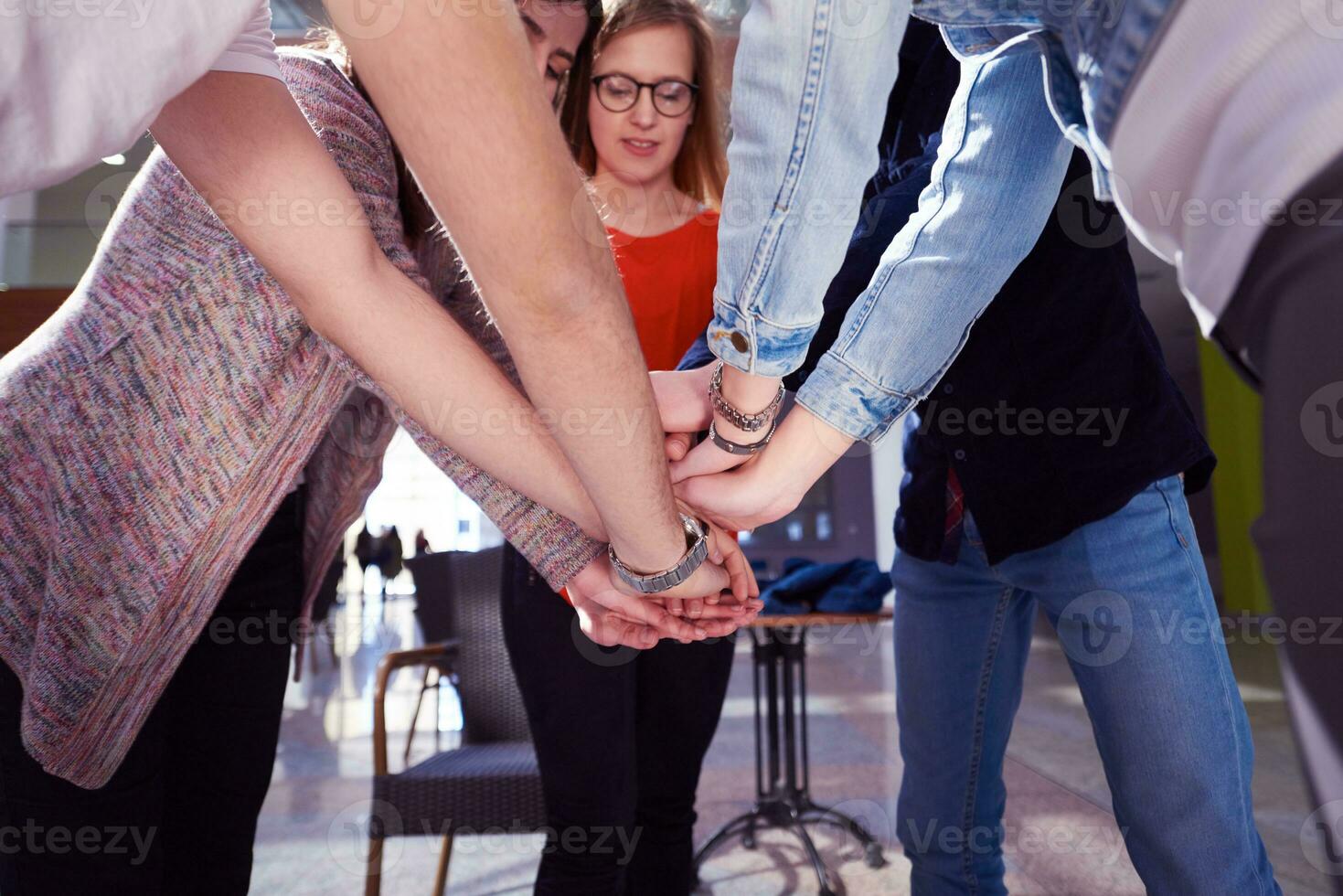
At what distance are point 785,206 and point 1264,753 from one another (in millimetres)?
3489

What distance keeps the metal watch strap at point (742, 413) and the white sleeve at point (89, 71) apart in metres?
0.55

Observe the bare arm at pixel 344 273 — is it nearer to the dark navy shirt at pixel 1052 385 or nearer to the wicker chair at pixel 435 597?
the dark navy shirt at pixel 1052 385

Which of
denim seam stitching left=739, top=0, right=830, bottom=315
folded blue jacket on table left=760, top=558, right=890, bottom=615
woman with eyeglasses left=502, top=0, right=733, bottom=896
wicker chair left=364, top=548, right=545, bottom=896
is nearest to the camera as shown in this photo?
denim seam stitching left=739, top=0, right=830, bottom=315

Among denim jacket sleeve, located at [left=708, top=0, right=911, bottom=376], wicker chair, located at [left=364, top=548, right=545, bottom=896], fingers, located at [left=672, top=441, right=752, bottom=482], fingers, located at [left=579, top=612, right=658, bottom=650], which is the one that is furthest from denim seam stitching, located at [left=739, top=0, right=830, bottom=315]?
wicker chair, located at [left=364, top=548, right=545, bottom=896]

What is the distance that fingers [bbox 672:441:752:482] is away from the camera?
998 millimetres

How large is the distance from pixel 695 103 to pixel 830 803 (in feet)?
7.59

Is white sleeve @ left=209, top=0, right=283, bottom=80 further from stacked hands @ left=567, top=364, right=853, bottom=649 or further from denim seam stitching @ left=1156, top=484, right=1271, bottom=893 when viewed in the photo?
denim seam stitching @ left=1156, top=484, right=1271, bottom=893

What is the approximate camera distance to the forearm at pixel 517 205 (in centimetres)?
58

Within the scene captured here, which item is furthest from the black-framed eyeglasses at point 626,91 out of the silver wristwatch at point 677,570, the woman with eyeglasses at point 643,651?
the silver wristwatch at point 677,570

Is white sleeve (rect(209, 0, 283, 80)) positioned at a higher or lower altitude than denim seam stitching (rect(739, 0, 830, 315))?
higher

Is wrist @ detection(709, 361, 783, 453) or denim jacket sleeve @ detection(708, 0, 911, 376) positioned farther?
wrist @ detection(709, 361, 783, 453)

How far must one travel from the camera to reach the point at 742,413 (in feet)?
3.13

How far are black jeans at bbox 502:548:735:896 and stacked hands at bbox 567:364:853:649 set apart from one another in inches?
5.1

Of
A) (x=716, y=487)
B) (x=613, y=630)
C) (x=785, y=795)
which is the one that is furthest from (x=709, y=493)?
(x=785, y=795)
